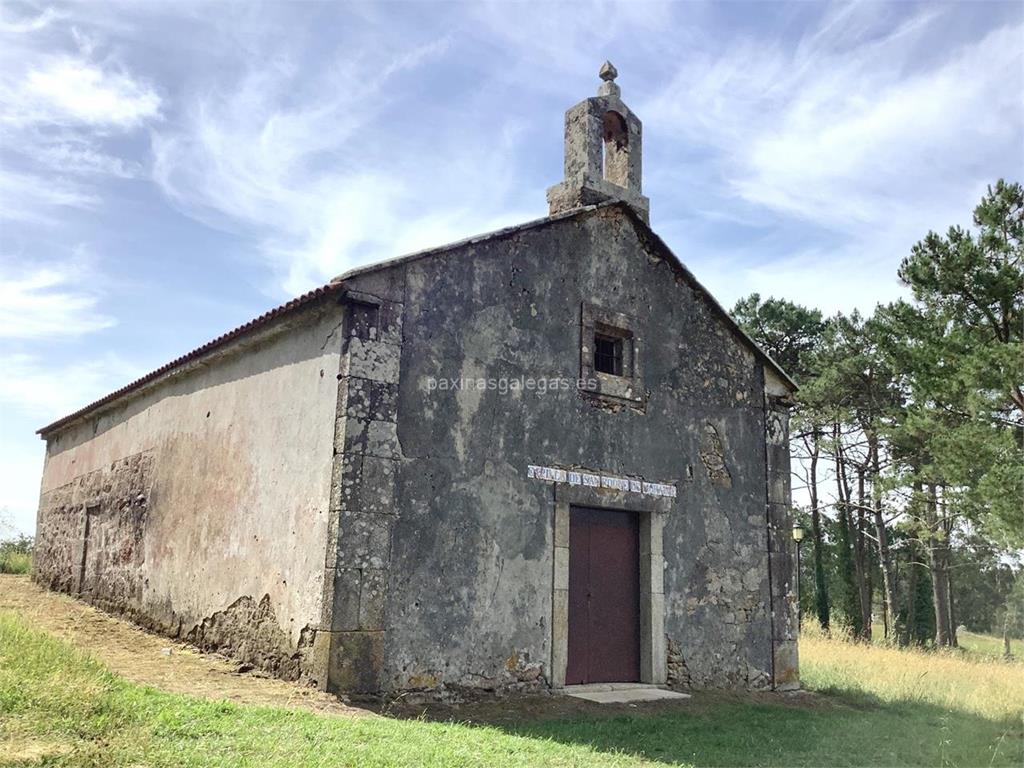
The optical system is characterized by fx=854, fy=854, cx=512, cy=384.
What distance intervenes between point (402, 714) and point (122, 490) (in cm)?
827

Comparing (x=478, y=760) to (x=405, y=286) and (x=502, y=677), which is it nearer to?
(x=502, y=677)

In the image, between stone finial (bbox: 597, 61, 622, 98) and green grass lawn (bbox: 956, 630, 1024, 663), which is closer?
stone finial (bbox: 597, 61, 622, 98)

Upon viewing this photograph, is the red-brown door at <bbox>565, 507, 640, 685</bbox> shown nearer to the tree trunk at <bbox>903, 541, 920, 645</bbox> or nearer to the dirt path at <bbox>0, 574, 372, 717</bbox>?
the dirt path at <bbox>0, 574, 372, 717</bbox>

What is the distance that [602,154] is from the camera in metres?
11.9

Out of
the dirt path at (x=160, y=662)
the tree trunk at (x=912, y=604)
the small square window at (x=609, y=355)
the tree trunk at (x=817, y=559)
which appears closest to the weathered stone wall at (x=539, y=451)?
the small square window at (x=609, y=355)

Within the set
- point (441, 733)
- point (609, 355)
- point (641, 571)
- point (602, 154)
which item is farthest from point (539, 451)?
point (602, 154)

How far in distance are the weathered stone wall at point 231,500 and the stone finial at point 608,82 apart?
5.58 metres

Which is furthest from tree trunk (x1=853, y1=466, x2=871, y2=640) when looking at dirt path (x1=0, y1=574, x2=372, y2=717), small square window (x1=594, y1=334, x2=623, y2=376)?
dirt path (x1=0, y1=574, x2=372, y2=717)

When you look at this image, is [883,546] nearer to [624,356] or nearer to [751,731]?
[624,356]

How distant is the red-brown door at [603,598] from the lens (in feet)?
33.2

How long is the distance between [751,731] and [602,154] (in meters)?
7.52

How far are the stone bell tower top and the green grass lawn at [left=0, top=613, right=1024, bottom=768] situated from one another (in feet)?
21.6

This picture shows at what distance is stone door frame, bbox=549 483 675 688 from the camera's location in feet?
31.7

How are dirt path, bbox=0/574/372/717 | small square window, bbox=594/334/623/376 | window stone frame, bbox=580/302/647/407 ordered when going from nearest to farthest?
dirt path, bbox=0/574/372/717 → window stone frame, bbox=580/302/647/407 → small square window, bbox=594/334/623/376
